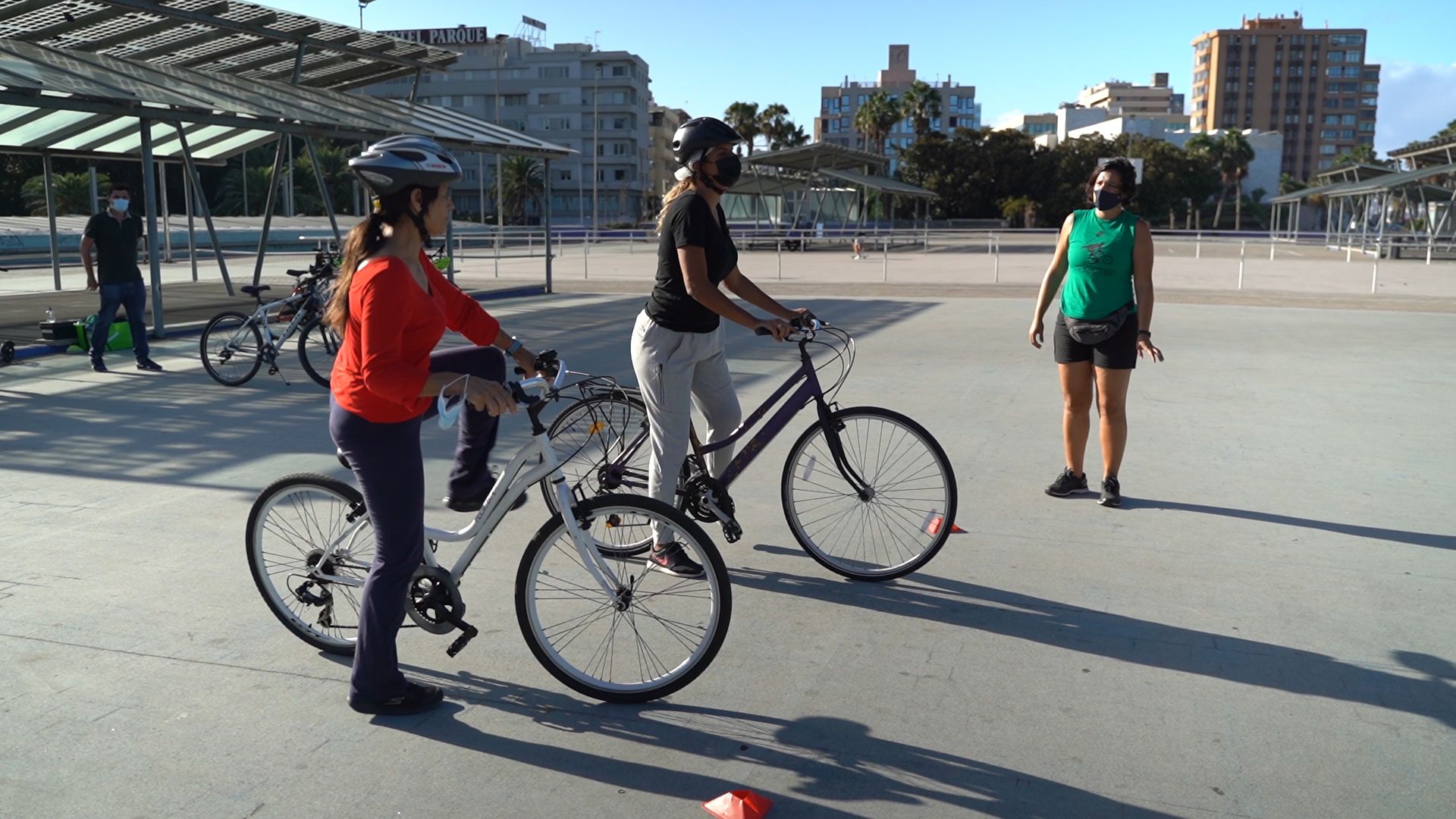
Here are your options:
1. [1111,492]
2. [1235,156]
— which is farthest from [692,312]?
[1235,156]

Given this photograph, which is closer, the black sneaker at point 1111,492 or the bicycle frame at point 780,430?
the bicycle frame at point 780,430

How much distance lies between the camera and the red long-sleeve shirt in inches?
130

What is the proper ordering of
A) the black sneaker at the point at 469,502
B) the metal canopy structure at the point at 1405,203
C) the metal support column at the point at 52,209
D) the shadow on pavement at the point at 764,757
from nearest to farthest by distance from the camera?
the shadow on pavement at the point at 764,757 → the black sneaker at the point at 469,502 → the metal support column at the point at 52,209 → the metal canopy structure at the point at 1405,203

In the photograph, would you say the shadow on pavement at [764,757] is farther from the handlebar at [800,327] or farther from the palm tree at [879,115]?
the palm tree at [879,115]

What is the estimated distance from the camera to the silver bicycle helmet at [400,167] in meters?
3.38

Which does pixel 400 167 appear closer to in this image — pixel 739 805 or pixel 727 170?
pixel 727 170

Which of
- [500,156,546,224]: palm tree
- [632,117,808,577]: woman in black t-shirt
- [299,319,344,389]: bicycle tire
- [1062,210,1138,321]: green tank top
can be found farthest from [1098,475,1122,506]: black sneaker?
[500,156,546,224]: palm tree

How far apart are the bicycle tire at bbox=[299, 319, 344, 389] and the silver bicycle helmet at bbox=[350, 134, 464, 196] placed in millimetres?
7070

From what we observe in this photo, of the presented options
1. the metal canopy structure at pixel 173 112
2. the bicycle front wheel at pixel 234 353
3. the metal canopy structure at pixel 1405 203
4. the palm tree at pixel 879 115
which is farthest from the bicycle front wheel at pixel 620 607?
the palm tree at pixel 879 115

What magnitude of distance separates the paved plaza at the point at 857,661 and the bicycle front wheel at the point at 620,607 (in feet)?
0.42

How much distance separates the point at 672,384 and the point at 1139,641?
2067 millimetres

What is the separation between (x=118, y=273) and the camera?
1101 centimetres

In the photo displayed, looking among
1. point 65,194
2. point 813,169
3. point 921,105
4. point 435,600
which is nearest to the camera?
point 435,600

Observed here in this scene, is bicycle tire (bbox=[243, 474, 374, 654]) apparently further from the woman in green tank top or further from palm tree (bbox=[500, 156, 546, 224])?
palm tree (bbox=[500, 156, 546, 224])
